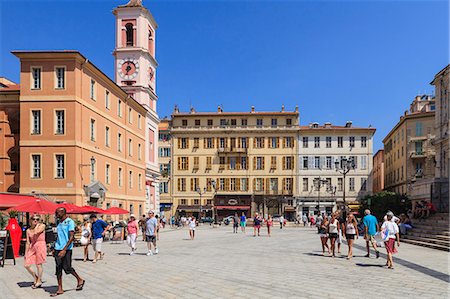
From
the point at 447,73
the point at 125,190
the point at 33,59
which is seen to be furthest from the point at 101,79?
the point at 447,73

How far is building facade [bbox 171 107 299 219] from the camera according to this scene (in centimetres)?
6706

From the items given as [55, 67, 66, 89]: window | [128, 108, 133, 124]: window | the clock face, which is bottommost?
[128, 108, 133, 124]: window

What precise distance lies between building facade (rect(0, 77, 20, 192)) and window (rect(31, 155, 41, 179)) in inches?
75.3

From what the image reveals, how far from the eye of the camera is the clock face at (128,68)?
148 ft

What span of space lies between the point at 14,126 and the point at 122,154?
9255 millimetres

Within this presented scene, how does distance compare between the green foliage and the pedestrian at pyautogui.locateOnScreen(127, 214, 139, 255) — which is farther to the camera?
the green foliage

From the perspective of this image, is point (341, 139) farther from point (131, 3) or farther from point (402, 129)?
point (131, 3)

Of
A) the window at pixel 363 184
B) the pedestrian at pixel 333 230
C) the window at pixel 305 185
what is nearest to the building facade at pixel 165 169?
the window at pixel 305 185

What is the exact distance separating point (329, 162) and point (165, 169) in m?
23.7

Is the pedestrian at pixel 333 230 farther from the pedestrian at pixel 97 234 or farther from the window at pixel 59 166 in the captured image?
the window at pixel 59 166

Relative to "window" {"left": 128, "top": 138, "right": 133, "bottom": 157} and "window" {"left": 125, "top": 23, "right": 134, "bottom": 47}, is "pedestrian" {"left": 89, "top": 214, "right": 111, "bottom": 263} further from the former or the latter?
"window" {"left": 125, "top": 23, "right": 134, "bottom": 47}

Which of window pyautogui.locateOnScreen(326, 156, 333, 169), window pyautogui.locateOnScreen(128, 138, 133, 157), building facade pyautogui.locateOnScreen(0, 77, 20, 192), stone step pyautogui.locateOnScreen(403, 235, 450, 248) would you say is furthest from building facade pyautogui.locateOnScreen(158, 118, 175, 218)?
stone step pyautogui.locateOnScreen(403, 235, 450, 248)

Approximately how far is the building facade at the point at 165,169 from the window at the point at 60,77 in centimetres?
3992

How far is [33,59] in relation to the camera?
29.0 meters
